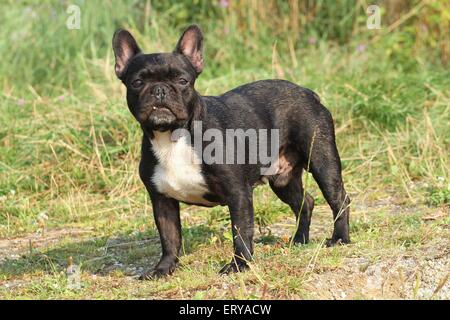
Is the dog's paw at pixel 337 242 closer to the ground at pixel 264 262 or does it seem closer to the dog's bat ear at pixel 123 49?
the ground at pixel 264 262

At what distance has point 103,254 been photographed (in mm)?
6512

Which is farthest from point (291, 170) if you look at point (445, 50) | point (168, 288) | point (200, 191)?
point (445, 50)

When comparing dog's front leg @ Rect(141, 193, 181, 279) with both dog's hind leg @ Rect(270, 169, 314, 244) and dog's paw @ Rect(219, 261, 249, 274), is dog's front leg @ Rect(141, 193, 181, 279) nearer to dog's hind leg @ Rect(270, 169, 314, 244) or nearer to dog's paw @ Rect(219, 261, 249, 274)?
dog's paw @ Rect(219, 261, 249, 274)

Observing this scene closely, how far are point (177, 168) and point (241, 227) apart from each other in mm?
536

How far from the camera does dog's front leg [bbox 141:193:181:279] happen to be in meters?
5.77

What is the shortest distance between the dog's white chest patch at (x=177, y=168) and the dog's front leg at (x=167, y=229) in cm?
16

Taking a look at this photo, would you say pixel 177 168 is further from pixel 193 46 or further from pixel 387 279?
pixel 387 279

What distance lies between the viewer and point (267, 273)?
523cm

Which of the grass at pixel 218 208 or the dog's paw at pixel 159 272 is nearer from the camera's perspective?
the grass at pixel 218 208

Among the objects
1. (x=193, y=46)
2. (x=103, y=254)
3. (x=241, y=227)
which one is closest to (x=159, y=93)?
(x=193, y=46)

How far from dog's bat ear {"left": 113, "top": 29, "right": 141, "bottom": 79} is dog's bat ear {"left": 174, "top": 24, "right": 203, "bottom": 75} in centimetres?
29

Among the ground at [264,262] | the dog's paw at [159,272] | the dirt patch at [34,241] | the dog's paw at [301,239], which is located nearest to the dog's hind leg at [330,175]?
the ground at [264,262]

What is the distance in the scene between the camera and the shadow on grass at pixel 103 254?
6160 millimetres
